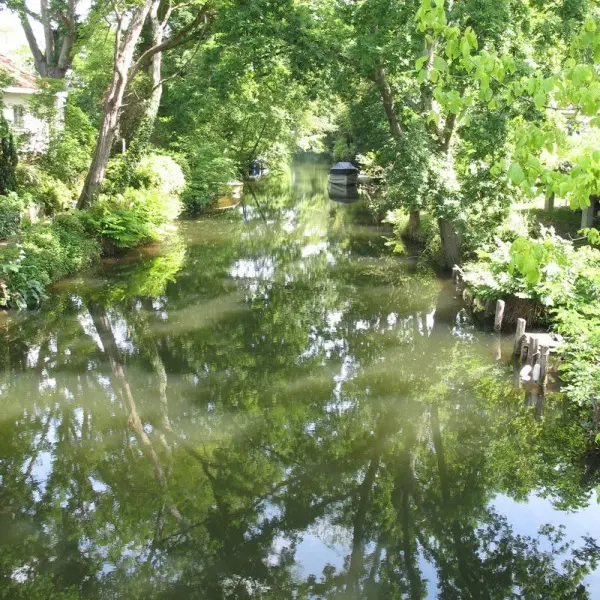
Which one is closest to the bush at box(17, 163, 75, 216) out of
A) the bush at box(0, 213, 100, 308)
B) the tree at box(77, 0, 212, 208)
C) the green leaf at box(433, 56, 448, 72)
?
the tree at box(77, 0, 212, 208)

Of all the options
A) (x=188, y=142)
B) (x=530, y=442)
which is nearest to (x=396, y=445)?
(x=530, y=442)

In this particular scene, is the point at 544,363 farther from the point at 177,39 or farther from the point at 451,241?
the point at 177,39

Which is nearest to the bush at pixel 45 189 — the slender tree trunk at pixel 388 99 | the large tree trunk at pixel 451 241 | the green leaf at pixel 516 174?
the slender tree trunk at pixel 388 99

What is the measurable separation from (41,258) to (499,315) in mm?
11031

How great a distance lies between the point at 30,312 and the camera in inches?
583

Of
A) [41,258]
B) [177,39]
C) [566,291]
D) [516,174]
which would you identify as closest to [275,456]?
[566,291]

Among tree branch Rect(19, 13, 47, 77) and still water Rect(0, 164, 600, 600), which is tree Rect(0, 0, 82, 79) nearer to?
tree branch Rect(19, 13, 47, 77)

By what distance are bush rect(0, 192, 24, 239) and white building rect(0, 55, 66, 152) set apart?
6.15 metres

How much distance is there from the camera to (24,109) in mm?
23969

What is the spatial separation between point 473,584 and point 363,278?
13079 mm

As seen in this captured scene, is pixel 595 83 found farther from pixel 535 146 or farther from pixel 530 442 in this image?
pixel 530 442

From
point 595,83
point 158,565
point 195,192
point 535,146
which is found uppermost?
point 595,83

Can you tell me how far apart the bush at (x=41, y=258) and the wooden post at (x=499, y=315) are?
33.8 ft

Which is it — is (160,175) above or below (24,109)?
below
